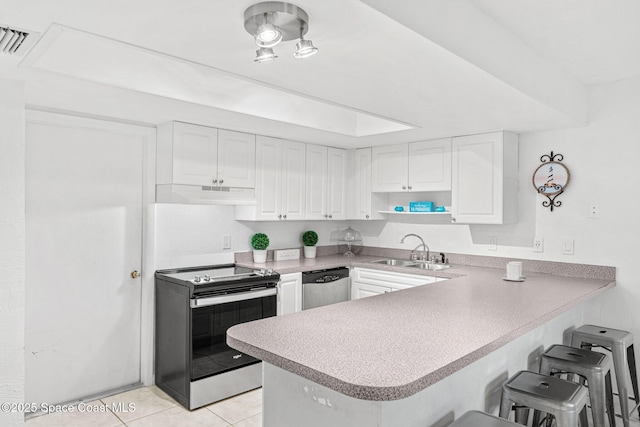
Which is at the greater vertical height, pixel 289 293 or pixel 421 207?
pixel 421 207

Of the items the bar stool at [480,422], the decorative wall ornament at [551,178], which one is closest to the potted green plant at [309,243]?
the decorative wall ornament at [551,178]

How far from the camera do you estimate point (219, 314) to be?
327cm

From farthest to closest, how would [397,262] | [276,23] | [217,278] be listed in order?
[397,262] → [217,278] → [276,23]

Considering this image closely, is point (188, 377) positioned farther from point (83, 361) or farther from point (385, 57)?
point (385, 57)

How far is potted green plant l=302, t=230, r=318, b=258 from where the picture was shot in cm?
456

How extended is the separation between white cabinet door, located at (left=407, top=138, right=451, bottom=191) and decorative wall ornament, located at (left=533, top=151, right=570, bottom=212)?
737 millimetres

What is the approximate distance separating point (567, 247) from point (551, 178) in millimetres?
574

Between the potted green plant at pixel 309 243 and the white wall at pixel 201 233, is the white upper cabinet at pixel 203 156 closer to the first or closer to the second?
the white wall at pixel 201 233

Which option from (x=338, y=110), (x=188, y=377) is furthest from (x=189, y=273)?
(x=338, y=110)

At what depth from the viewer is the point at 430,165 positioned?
13.2 ft

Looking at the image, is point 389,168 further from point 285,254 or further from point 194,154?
point 194,154

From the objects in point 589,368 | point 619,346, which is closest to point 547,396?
point 589,368

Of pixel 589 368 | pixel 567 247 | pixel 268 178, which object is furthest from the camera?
pixel 268 178

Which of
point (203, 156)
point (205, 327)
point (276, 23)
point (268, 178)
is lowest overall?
point (205, 327)
